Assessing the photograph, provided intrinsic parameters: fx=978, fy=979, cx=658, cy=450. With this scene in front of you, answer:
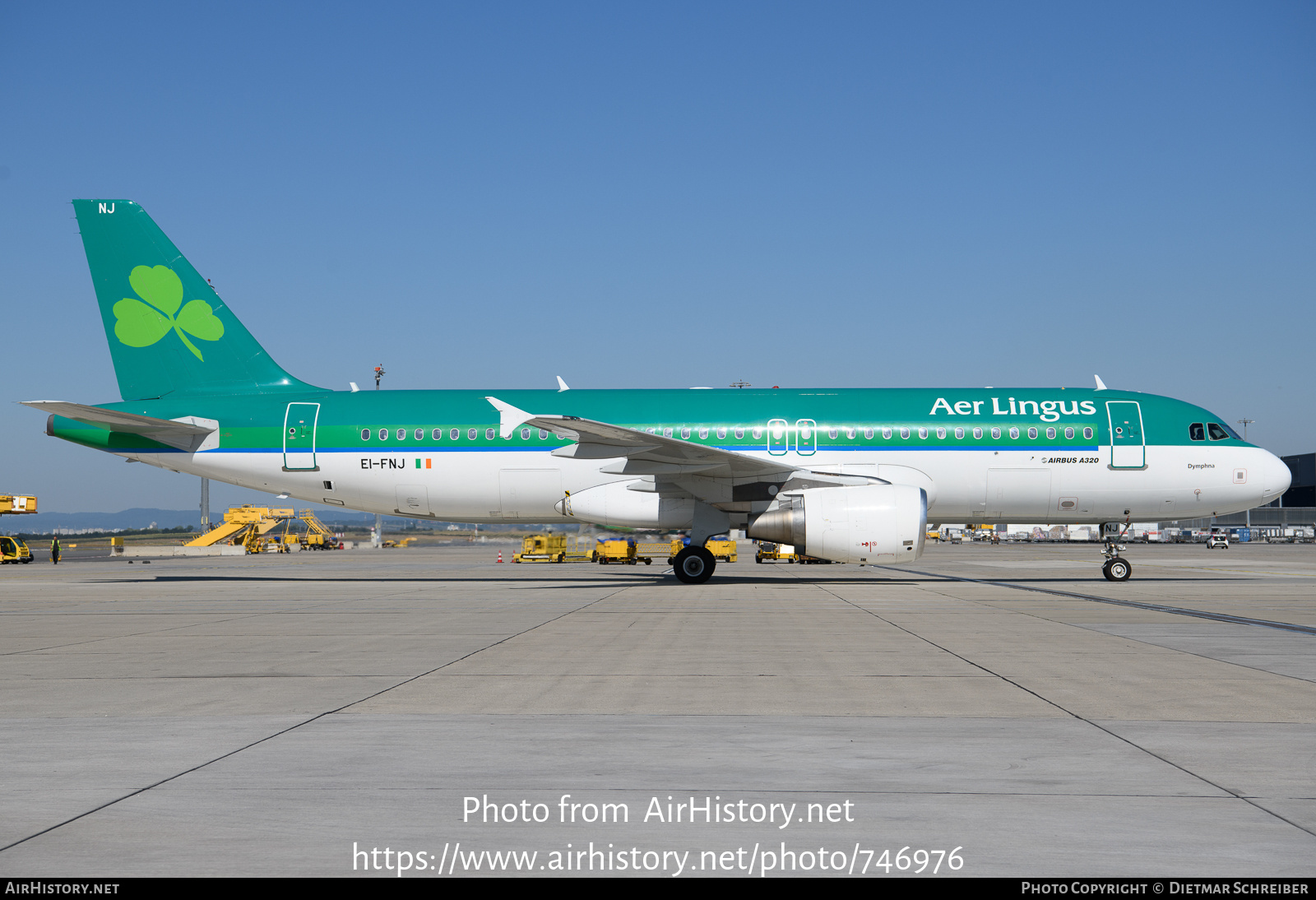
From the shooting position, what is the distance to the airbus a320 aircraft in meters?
22.0

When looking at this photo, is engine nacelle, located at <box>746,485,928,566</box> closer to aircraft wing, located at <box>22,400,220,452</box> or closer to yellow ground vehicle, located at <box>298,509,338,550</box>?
aircraft wing, located at <box>22,400,220,452</box>

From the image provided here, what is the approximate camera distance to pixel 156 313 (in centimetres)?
2333

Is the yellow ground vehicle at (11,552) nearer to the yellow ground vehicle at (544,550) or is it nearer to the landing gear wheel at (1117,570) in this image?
the yellow ground vehicle at (544,550)

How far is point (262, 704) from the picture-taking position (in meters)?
7.26

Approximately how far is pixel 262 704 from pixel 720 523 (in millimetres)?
14607

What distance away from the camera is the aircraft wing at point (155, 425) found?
69.6 feet

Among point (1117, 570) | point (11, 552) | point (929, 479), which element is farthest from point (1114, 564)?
point (11, 552)

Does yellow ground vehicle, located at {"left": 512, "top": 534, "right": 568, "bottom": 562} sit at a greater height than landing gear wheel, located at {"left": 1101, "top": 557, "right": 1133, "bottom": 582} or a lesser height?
lesser

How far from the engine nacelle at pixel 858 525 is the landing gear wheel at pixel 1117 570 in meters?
5.93

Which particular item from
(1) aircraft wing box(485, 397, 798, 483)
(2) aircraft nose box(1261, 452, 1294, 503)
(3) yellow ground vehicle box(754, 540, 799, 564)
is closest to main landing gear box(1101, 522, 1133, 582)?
(2) aircraft nose box(1261, 452, 1294, 503)

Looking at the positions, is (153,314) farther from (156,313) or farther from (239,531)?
(239,531)

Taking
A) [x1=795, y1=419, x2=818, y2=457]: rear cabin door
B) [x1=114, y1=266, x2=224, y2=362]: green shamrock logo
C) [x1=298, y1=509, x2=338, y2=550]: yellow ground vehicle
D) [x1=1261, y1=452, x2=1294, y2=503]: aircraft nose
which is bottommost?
[x1=298, y1=509, x2=338, y2=550]: yellow ground vehicle

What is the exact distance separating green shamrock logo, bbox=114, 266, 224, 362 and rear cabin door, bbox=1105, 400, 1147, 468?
2122 centimetres

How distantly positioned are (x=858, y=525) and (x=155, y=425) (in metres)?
15.7
